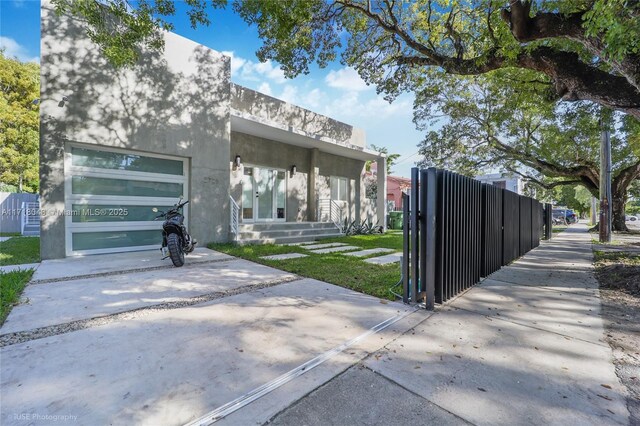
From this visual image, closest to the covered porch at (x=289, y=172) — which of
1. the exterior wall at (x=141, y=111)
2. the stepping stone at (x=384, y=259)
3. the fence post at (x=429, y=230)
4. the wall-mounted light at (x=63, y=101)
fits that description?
the exterior wall at (x=141, y=111)

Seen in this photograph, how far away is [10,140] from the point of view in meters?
15.1

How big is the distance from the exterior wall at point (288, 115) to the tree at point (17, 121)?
13.4 meters

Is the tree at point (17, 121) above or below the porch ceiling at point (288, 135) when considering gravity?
above

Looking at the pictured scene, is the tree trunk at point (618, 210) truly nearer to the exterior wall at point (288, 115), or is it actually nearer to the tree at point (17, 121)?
the exterior wall at point (288, 115)

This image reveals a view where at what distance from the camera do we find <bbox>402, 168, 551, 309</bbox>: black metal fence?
3391 millimetres

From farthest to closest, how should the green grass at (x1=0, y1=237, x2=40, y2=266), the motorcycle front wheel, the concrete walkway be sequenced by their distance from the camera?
the green grass at (x1=0, y1=237, x2=40, y2=266)
the motorcycle front wheel
the concrete walkway

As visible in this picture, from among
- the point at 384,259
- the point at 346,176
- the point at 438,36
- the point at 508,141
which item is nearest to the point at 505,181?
the point at 508,141

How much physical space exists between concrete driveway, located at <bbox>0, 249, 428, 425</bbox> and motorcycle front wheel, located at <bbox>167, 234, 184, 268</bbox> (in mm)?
867

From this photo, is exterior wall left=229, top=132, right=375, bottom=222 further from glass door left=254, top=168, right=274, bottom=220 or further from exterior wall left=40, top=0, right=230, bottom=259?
exterior wall left=40, top=0, right=230, bottom=259

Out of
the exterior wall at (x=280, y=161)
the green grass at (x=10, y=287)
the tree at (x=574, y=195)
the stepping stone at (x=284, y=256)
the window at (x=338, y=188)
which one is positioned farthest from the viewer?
the tree at (x=574, y=195)

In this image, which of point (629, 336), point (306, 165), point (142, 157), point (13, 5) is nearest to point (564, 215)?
point (306, 165)

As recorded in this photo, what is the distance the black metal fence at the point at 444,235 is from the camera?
133 inches

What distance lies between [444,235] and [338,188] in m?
9.57

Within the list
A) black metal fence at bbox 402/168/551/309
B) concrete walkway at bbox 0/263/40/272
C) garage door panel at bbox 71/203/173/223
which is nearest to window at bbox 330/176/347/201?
garage door panel at bbox 71/203/173/223
